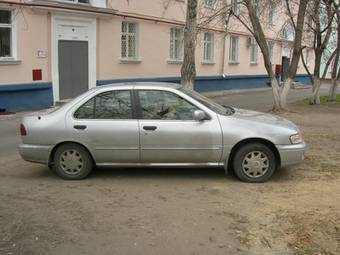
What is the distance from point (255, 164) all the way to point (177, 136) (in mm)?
1147

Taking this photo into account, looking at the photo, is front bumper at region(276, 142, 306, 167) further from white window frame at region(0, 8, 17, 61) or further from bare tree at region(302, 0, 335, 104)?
bare tree at region(302, 0, 335, 104)

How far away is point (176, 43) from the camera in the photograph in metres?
24.8

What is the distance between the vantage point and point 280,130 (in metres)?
7.35

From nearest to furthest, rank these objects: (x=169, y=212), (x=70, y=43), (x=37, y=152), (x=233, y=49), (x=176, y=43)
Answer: (x=169, y=212) < (x=37, y=152) < (x=70, y=43) < (x=176, y=43) < (x=233, y=49)

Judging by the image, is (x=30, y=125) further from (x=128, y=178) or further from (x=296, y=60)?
(x=296, y=60)

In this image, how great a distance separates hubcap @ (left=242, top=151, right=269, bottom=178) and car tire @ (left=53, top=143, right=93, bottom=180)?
2176 millimetres

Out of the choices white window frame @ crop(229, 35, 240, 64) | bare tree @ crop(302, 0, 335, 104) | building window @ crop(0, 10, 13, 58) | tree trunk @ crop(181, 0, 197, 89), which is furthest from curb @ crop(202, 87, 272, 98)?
tree trunk @ crop(181, 0, 197, 89)

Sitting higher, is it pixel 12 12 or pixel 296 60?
pixel 12 12

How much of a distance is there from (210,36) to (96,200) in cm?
2159

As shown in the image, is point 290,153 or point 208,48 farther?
point 208,48

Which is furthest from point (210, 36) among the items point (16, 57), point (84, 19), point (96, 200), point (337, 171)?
point (96, 200)

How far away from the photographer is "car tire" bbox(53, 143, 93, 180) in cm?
751

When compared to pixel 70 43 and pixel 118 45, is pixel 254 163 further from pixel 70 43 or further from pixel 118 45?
pixel 118 45

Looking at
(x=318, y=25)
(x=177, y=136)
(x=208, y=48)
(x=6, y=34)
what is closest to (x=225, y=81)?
(x=208, y=48)
